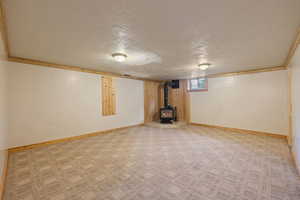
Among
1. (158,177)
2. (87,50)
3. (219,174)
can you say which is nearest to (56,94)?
(87,50)

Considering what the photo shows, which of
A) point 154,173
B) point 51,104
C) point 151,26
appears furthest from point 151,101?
point 151,26

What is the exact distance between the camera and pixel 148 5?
142 cm

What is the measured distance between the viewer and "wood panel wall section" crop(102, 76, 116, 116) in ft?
16.9

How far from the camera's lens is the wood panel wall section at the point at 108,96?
5.15 meters

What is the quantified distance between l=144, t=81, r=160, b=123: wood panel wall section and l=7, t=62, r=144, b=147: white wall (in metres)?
1.77

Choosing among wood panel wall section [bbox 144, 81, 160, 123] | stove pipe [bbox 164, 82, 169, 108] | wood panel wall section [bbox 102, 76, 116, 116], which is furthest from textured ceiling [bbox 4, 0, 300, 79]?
stove pipe [bbox 164, 82, 169, 108]

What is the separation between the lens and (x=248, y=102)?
495 cm

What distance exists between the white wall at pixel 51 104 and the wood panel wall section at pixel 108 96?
18 centimetres

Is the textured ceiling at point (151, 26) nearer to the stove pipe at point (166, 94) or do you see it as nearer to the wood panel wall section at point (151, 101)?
the wood panel wall section at point (151, 101)

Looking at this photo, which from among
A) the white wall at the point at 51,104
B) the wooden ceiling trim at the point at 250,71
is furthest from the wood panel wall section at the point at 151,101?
the wooden ceiling trim at the point at 250,71

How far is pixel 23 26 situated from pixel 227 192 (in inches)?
147

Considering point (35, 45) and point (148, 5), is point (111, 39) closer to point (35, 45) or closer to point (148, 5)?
point (148, 5)

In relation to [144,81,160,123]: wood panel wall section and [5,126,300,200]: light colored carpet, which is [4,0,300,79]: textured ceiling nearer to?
[5,126,300,200]: light colored carpet

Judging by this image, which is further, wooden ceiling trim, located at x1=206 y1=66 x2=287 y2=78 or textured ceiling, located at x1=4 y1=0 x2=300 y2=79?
wooden ceiling trim, located at x1=206 y1=66 x2=287 y2=78
